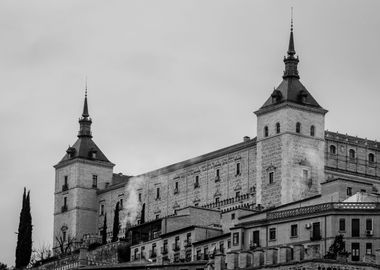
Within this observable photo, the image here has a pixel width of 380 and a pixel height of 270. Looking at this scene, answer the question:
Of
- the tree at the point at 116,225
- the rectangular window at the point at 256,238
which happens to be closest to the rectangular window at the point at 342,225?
the rectangular window at the point at 256,238

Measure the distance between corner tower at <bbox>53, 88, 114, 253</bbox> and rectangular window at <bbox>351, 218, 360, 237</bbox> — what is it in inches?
2974

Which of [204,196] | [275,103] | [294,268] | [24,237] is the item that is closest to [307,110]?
[275,103]

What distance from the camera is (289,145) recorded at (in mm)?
155000

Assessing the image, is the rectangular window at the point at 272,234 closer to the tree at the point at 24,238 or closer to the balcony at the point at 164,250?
the balcony at the point at 164,250

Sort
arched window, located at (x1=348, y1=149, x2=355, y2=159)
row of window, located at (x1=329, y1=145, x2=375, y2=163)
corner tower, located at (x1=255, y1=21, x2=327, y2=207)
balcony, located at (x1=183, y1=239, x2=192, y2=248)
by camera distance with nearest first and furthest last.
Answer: balcony, located at (x1=183, y1=239, x2=192, y2=248) < corner tower, located at (x1=255, y1=21, x2=327, y2=207) < row of window, located at (x1=329, y1=145, x2=375, y2=163) < arched window, located at (x1=348, y1=149, x2=355, y2=159)

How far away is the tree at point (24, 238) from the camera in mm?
160000

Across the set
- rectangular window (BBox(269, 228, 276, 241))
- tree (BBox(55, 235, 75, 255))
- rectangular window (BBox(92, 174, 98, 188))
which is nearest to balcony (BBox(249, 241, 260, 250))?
rectangular window (BBox(269, 228, 276, 241))

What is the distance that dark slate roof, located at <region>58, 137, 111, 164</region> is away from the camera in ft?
639

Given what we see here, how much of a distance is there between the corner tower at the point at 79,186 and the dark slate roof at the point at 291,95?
123ft

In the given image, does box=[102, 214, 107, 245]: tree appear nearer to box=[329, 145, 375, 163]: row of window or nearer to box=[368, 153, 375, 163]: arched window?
box=[329, 145, 375, 163]: row of window

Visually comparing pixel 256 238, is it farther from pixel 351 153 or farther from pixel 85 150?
pixel 85 150

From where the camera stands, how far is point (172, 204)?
176m

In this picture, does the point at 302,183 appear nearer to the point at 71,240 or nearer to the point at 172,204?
the point at 172,204

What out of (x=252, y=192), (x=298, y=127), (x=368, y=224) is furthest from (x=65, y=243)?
(x=368, y=224)
